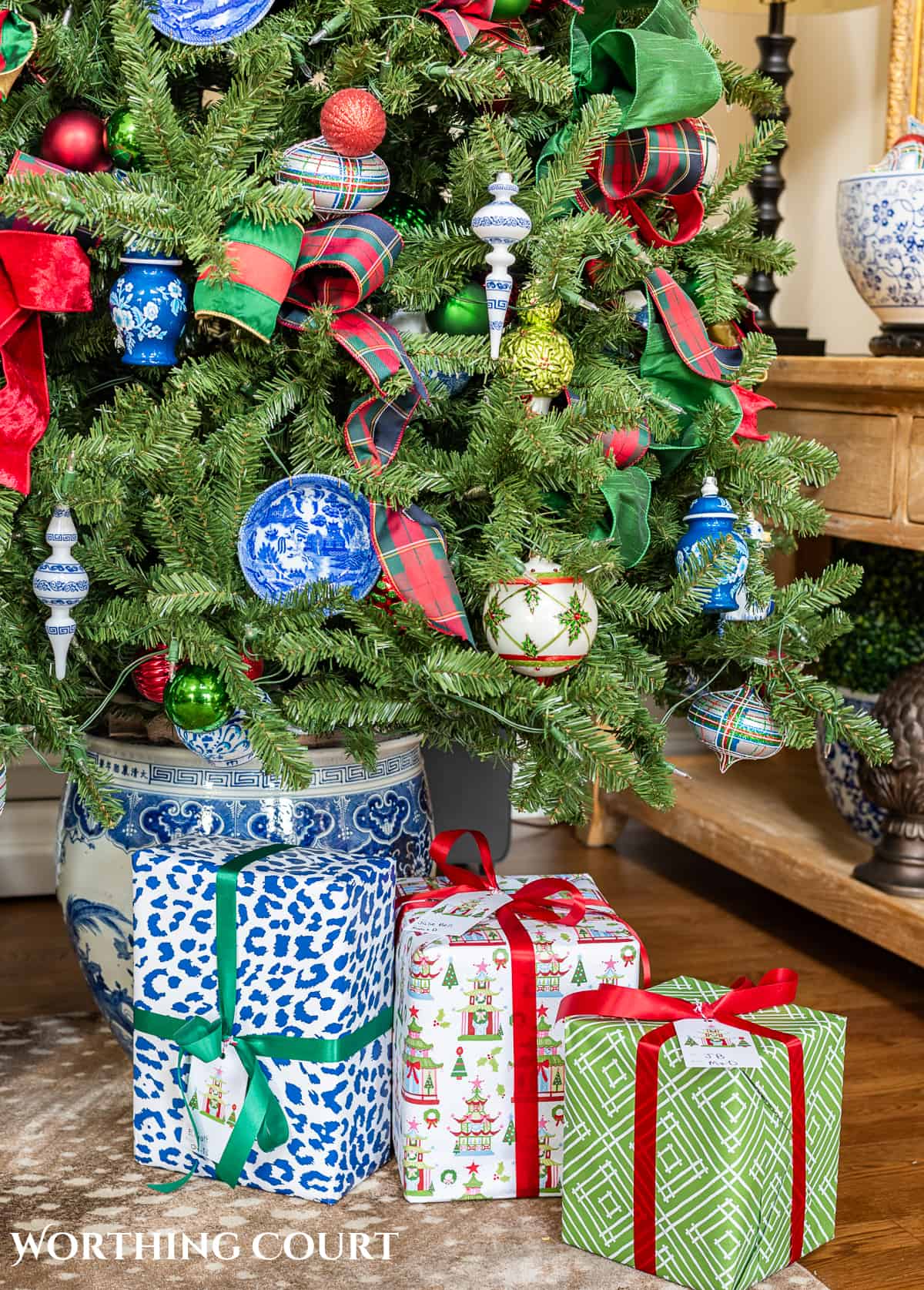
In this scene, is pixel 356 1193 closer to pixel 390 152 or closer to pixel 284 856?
pixel 284 856

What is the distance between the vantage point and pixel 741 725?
1.21 meters

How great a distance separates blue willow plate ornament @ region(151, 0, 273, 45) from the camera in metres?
1.03

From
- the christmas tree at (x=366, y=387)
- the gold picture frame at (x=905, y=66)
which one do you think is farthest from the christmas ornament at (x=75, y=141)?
the gold picture frame at (x=905, y=66)

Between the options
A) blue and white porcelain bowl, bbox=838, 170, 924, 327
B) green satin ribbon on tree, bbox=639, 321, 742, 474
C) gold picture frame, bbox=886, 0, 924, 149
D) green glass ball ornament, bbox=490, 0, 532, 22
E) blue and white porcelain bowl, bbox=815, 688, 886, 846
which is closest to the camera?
green glass ball ornament, bbox=490, 0, 532, 22

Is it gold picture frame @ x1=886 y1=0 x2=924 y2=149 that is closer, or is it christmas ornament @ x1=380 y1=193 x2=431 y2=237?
christmas ornament @ x1=380 y1=193 x2=431 y2=237

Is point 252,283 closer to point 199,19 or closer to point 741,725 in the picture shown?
point 199,19

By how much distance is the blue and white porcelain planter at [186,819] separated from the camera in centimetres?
122

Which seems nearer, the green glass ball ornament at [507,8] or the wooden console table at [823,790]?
the green glass ball ornament at [507,8]

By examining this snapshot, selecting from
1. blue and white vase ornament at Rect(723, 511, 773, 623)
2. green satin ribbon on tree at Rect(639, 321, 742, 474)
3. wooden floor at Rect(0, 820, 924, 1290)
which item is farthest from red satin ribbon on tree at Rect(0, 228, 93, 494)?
wooden floor at Rect(0, 820, 924, 1290)

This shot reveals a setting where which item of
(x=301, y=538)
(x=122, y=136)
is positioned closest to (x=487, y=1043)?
(x=301, y=538)

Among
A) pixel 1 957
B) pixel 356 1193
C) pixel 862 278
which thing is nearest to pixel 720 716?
pixel 356 1193

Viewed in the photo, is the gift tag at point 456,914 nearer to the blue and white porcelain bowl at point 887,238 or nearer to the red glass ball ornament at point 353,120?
the red glass ball ornament at point 353,120

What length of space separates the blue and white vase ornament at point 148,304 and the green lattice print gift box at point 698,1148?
0.60m

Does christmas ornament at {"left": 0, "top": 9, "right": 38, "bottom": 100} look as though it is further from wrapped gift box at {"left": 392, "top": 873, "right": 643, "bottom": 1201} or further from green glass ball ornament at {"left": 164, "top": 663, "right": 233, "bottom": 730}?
wrapped gift box at {"left": 392, "top": 873, "right": 643, "bottom": 1201}
